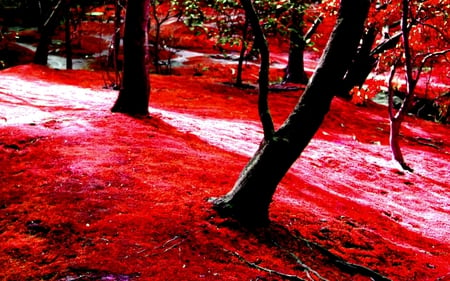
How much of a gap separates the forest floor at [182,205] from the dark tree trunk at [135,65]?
1.26 feet

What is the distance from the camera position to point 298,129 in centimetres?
331

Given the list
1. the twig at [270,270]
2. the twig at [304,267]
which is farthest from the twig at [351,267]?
the twig at [270,270]

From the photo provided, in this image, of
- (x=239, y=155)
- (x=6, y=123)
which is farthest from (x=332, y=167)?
(x=6, y=123)

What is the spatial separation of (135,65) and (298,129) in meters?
4.87

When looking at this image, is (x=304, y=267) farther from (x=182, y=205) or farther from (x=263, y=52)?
(x=263, y=52)

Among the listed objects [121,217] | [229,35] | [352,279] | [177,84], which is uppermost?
[229,35]

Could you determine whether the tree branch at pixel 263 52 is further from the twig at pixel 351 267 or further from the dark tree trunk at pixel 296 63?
the dark tree trunk at pixel 296 63

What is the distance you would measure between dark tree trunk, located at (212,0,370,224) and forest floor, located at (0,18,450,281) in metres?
0.20

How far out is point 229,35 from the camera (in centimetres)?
1266

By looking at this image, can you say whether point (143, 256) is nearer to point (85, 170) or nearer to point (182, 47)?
point (85, 170)

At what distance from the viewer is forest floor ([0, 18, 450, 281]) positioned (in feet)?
9.62

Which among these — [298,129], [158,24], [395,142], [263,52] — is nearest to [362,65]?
[395,142]

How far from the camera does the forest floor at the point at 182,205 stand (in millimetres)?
2934

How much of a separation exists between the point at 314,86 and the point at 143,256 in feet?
6.27
